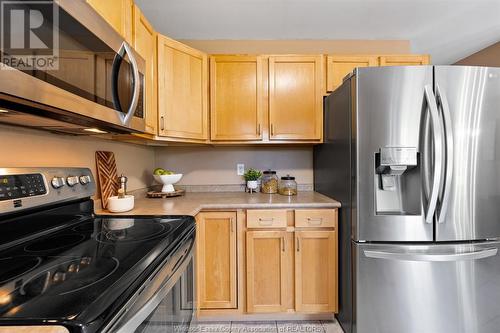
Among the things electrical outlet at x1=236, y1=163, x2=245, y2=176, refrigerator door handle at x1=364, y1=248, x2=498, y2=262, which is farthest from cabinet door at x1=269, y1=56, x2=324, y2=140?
refrigerator door handle at x1=364, y1=248, x2=498, y2=262

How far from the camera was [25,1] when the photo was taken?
63 cm

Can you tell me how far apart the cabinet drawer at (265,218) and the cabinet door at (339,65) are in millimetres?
1204

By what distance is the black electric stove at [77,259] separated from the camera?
0.50 m

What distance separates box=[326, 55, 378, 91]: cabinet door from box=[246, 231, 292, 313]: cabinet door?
138cm

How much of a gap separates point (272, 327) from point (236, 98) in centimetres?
188

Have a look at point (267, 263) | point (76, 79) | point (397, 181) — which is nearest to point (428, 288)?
point (397, 181)

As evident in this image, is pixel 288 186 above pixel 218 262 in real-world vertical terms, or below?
above

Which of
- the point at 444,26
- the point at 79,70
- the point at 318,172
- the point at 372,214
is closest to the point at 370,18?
the point at 444,26

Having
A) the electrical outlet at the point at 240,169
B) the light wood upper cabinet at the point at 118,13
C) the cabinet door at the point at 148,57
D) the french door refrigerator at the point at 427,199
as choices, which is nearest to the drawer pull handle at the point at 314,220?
the french door refrigerator at the point at 427,199

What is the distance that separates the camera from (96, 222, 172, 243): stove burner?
1.00 metres

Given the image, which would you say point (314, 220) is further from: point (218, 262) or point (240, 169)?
point (240, 169)

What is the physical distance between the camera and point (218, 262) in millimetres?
1872

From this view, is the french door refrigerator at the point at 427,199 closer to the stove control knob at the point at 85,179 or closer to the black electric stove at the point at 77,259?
the black electric stove at the point at 77,259

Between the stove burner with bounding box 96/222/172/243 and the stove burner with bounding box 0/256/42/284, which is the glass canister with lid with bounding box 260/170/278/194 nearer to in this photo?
the stove burner with bounding box 96/222/172/243
